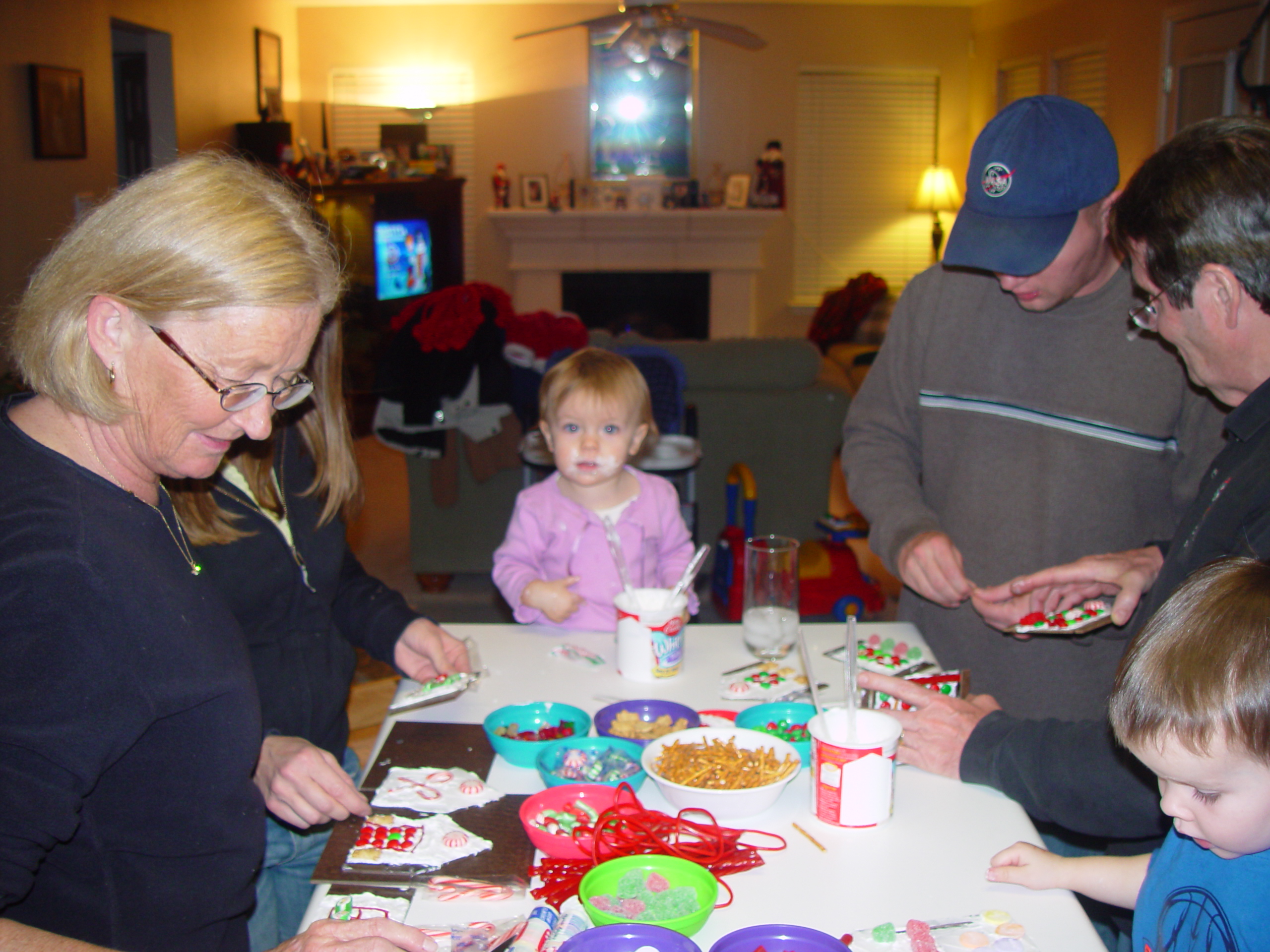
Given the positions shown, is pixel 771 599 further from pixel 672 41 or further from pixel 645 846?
pixel 672 41

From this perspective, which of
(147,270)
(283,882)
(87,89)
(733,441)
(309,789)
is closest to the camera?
(147,270)

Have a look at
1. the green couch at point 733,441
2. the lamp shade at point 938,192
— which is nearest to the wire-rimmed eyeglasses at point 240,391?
the green couch at point 733,441

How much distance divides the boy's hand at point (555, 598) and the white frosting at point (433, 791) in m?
0.50

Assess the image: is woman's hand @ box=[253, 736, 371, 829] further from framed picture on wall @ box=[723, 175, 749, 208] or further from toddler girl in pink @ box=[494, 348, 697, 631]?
framed picture on wall @ box=[723, 175, 749, 208]

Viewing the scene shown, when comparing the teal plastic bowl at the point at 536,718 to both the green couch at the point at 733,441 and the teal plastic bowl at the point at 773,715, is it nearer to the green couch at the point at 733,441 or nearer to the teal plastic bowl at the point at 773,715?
the teal plastic bowl at the point at 773,715

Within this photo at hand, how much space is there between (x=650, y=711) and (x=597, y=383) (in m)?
0.76

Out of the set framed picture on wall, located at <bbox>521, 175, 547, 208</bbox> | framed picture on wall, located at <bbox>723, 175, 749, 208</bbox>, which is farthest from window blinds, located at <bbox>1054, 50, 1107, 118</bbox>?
framed picture on wall, located at <bbox>521, 175, 547, 208</bbox>

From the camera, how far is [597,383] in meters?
2.01

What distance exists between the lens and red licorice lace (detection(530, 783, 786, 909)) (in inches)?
42.6

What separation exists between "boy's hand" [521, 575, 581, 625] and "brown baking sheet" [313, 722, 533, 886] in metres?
0.36

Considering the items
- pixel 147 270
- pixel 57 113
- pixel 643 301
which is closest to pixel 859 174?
pixel 643 301

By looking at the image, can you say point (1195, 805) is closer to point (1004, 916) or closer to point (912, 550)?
point (1004, 916)

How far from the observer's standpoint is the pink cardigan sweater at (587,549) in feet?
6.31

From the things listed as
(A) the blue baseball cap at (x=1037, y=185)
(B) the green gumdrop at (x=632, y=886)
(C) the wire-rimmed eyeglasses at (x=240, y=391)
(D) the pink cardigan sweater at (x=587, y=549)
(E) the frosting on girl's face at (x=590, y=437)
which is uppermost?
(A) the blue baseball cap at (x=1037, y=185)
